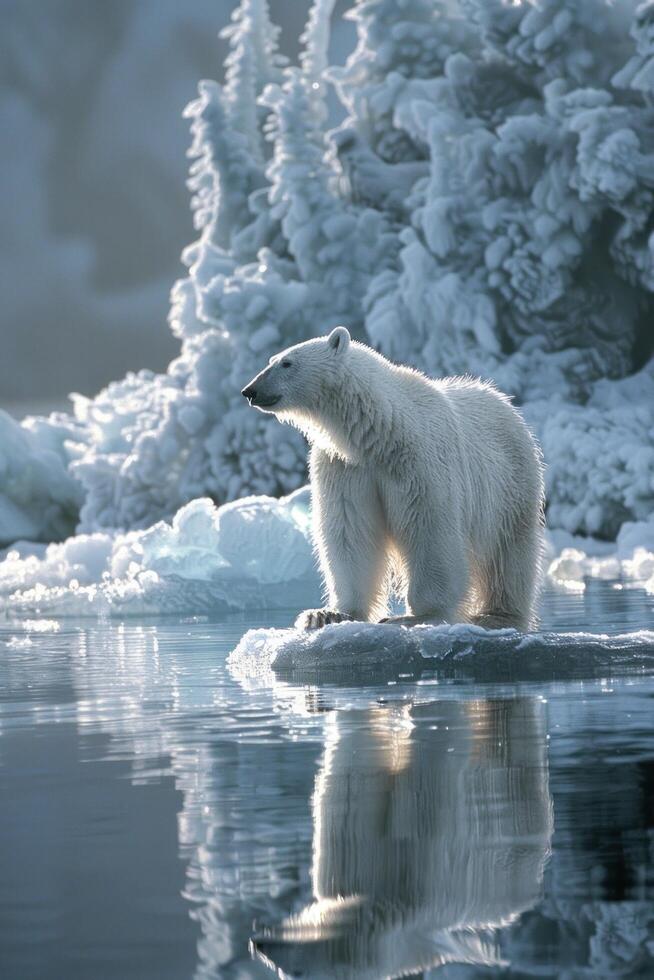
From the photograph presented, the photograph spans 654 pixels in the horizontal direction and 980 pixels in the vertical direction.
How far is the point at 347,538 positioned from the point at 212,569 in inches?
227

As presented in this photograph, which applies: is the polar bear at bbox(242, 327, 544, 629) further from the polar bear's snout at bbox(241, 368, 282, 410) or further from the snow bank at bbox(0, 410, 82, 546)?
the snow bank at bbox(0, 410, 82, 546)

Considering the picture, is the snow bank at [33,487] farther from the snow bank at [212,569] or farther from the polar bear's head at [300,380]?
the polar bear's head at [300,380]

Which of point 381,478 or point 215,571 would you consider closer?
point 381,478

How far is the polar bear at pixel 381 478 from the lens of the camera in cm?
567

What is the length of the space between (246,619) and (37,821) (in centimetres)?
698

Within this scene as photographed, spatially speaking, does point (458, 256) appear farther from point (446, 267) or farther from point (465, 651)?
point (465, 651)

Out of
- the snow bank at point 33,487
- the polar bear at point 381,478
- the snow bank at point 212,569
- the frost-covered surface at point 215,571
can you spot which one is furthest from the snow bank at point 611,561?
the snow bank at point 33,487

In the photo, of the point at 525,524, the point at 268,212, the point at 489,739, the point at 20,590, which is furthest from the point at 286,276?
the point at 489,739

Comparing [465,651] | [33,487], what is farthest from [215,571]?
[33,487]

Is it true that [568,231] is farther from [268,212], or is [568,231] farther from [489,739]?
[489,739]

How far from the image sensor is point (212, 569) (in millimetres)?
11438

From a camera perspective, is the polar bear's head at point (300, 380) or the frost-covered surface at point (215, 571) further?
the frost-covered surface at point (215, 571)

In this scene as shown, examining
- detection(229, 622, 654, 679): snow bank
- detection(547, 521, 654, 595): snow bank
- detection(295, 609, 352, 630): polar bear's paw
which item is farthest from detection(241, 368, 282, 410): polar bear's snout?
detection(547, 521, 654, 595): snow bank

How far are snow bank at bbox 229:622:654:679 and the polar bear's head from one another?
841mm
